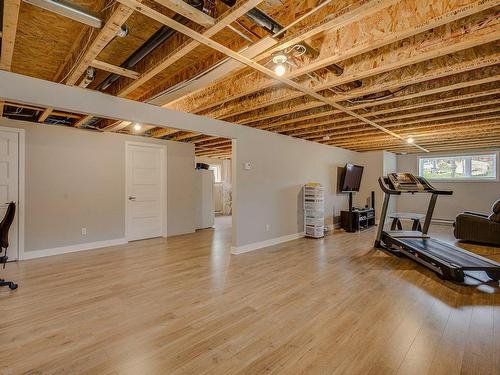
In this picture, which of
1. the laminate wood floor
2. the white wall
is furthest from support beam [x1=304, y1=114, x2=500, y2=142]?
the white wall

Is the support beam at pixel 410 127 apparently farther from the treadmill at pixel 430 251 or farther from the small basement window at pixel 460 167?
the small basement window at pixel 460 167

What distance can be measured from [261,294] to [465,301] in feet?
6.97

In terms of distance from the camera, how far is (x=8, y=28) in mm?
1939

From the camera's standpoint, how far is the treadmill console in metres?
4.81

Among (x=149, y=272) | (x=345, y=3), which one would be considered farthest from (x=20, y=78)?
(x=345, y=3)

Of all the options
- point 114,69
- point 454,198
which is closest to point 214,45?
point 114,69

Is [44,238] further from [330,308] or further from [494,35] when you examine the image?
[494,35]

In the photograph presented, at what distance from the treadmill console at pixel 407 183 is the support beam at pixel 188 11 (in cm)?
435

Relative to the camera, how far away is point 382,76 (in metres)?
3.11

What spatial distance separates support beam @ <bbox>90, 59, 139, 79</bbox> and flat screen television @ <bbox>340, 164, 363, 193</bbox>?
19.3 feet

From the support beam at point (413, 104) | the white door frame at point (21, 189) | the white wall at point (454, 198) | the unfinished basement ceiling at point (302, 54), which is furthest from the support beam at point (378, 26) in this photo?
the white wall at point (454, 198)

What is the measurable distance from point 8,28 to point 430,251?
5.32 metres

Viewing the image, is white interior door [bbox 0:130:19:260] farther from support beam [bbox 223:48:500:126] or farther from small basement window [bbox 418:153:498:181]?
small basement window [bbox 418:153:498:181]

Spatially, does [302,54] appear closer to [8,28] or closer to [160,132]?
[8,28]
